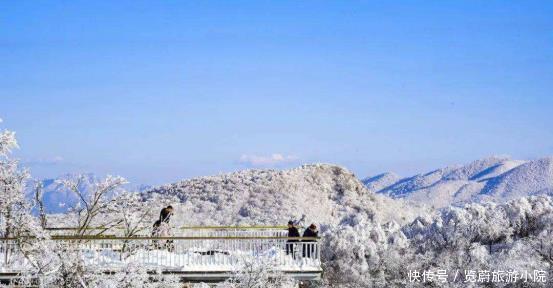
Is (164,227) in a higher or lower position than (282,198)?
lower

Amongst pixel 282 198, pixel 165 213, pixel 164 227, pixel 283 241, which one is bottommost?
pixel 283 241

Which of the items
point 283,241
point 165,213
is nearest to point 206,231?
point 165,213

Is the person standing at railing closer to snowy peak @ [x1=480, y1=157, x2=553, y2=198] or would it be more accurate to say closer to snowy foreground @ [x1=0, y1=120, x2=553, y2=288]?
snowy foreground @ [x1=0, y1=120, x2=553, y2=288]

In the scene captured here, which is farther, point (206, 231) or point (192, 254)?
point (206, 231)

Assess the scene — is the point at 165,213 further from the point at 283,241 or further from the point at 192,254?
the point at 283,241

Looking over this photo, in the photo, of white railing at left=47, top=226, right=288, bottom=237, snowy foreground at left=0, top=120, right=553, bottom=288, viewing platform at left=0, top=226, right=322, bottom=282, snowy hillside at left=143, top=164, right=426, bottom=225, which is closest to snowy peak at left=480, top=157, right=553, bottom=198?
snowy hillside at left=143, top=164, right=426, bottom=225

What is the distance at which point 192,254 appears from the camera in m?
25.8

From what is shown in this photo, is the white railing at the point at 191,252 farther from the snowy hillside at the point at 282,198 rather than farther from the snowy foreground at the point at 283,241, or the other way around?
the snowy hillside at the point at 282,198

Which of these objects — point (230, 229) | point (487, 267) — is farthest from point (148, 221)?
point (487, 267)

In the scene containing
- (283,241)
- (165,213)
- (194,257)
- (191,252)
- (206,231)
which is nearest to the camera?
(194,257)

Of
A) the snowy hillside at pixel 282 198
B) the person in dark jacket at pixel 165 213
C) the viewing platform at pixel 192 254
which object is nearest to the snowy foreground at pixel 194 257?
the viewing platform at pixel 192 254

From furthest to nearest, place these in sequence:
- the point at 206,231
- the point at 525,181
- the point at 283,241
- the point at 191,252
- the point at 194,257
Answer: the point at 525,181, the point at 206,231, the point at 283,241, the point at 191,252, the point at 194,257

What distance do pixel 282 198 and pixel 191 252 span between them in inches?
1929

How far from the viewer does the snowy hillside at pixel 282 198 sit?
233 feet
